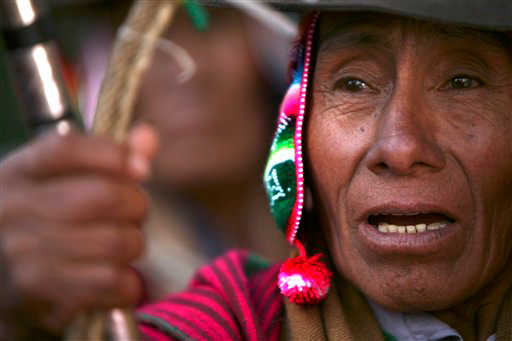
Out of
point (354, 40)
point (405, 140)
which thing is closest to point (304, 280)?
point (405, 140)

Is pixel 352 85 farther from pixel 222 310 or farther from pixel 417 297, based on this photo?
pixel 222 310

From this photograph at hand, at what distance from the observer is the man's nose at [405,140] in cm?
207

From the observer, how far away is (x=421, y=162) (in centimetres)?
210

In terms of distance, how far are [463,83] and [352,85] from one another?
0.29 meters

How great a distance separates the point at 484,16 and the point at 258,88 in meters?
2.72

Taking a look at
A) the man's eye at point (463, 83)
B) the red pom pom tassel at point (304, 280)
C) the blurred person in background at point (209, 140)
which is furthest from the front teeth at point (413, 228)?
the blurred person in background at point (209, 140)

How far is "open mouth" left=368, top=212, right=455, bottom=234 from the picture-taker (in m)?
2.15

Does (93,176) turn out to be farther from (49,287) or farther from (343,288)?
(343,288)

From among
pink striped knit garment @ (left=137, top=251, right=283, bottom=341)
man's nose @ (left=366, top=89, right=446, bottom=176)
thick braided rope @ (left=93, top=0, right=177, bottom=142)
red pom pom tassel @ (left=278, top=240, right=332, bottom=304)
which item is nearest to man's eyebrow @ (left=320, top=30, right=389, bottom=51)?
man's nose @ (left=366, top=89, right=446, bottom=176)

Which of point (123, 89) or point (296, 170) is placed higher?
point (123, 89)

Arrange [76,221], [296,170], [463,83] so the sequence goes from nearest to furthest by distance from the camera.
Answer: [76,221], [463,83], [296,170]

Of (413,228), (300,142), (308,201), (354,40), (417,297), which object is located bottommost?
(417,297)

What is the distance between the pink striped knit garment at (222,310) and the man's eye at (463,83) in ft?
2.38

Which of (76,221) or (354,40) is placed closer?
(76,221)
